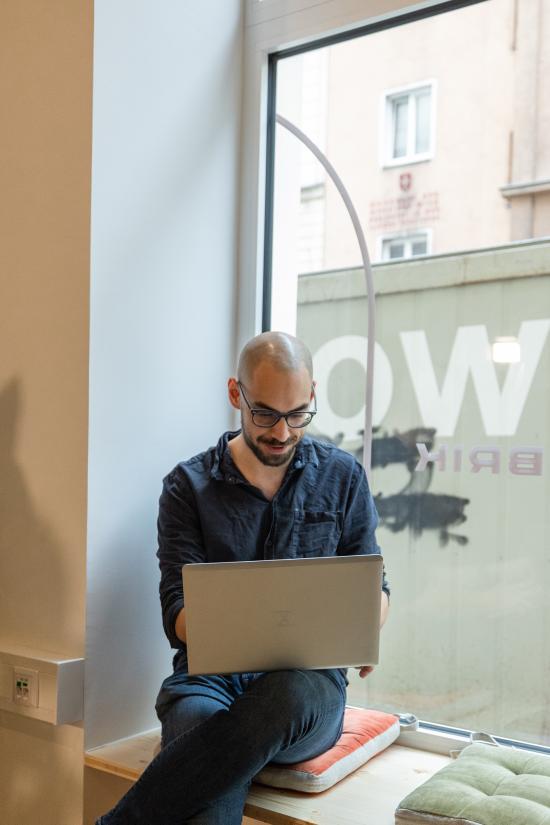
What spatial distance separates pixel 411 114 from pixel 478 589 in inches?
46.0

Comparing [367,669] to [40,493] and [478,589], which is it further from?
[40,493]

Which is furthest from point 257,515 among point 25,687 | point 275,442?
point 25,687

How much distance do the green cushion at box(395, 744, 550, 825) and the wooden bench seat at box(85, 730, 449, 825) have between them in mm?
90

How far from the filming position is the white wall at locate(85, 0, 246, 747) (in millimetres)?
2027

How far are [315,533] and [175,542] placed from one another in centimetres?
30

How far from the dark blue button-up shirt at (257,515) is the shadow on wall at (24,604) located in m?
0.31

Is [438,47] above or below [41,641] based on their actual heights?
above

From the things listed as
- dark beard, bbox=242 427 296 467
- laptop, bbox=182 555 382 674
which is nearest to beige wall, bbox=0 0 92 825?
dark beard, bbox=242 427 296 467

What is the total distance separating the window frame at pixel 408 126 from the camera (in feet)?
7.11

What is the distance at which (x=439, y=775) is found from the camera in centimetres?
172

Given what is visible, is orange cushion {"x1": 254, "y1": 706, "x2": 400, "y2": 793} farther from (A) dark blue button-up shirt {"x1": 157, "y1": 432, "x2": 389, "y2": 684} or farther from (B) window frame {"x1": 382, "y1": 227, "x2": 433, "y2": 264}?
(B) window frame {"x1": 382, "y1": 227, "x2": 433, "y2": 264}

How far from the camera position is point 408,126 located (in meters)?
2.24

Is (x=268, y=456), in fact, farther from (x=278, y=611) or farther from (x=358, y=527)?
→ (x=278, y=611)

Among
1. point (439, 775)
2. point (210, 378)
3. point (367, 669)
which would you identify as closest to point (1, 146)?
point (210, 378)
